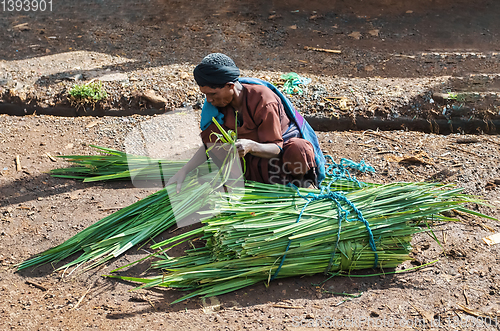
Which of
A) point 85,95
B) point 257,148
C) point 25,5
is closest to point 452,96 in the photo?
point 257,148

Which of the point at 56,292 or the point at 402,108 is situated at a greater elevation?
the point at 402,108

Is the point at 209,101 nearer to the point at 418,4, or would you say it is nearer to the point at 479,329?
the point at 479,329

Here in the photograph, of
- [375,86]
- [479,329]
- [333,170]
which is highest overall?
[375,86]

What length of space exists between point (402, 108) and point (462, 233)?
5.85ft

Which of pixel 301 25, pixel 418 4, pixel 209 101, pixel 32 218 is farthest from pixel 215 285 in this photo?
pixel 418 4

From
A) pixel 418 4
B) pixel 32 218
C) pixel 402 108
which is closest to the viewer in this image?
pixel 32 218

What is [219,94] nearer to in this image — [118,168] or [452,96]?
[118,168]

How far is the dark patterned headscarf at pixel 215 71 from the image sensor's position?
87.6 inches

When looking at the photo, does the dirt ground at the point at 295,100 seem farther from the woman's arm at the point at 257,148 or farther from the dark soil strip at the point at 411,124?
the woman's arm at the point at 257,148

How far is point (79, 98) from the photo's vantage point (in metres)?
4.21

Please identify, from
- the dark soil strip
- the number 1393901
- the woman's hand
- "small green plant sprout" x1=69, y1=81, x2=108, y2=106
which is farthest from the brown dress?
the number 1393901

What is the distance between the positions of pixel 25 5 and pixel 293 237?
5.89m

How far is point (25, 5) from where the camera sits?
605 cm

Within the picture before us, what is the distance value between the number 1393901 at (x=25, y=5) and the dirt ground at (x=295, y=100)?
0.59 ft
